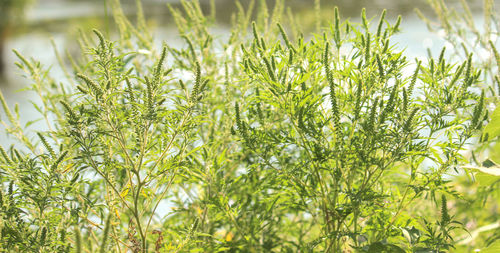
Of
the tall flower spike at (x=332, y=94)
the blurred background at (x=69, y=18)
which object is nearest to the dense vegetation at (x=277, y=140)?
the tall flower spike at (x=332, y=94)

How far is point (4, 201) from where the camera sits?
54 cm

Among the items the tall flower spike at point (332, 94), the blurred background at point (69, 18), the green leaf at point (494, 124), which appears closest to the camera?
the tall flower spike at point (332, 94)

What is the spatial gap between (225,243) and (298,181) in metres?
0.16

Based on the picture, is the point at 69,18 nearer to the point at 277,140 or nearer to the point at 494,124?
the point at 277,140

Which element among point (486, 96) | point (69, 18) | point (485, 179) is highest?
point (69, 18)

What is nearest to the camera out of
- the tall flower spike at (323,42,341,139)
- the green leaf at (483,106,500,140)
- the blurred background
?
the tall flower spike at (323,42,341,139)

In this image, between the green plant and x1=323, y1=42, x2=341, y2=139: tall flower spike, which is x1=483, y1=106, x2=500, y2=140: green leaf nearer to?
the green plant

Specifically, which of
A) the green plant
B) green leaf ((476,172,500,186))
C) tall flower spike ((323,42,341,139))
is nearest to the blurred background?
the green plant

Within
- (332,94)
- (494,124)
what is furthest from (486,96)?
(332,94)

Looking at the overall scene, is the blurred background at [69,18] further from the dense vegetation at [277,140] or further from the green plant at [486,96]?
the dense vegetation at [277,140]

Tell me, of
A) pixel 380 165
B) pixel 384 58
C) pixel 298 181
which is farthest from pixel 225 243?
pixel 384 58

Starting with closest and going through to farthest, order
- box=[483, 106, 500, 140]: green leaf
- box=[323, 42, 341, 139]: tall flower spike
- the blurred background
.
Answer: box=[323, 42, 341, 139]: tall flower spike → box=[483, 106, 500, 140]: green leaf → the blurred background

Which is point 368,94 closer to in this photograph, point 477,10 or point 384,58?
point 384,58

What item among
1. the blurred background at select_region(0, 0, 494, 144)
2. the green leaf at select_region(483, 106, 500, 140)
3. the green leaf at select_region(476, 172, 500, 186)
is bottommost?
the green leaf at select_region(476, 172, 500, 186)
